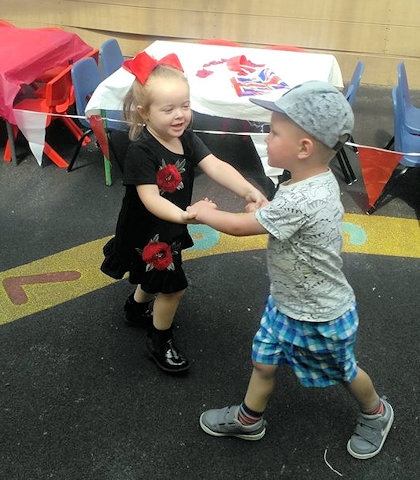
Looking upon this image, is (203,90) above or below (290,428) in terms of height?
above

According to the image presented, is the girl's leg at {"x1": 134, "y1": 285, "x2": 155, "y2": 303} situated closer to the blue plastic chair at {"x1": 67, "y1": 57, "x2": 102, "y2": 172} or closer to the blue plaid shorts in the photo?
the blue plaid shorts

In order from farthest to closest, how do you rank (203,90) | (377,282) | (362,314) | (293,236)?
(203,90) → (377,282) → (362,314) → (293,236)

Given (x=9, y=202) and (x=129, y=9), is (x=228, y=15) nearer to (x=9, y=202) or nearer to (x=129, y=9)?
(x=129, y=9)

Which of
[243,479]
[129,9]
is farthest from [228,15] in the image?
[243,479]

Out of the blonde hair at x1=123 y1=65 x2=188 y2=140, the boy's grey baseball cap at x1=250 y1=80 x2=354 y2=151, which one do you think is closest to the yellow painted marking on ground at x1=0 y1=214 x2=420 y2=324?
the blonde hair at x1=123 y1=65 x2=188 y2=140

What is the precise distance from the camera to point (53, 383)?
2.55 m

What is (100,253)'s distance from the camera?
3637mm

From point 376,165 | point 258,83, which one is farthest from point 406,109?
point 258,83

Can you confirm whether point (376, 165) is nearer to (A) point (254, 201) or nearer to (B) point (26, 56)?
(A) point (254, 201)

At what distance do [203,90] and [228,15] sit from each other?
3712 millimetres

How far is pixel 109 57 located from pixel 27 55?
2.85ft

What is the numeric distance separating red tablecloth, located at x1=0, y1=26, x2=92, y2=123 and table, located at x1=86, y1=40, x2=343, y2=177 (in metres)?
0.84

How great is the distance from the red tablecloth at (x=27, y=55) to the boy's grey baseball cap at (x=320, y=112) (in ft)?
11.5

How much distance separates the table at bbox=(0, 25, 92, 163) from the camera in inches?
174
